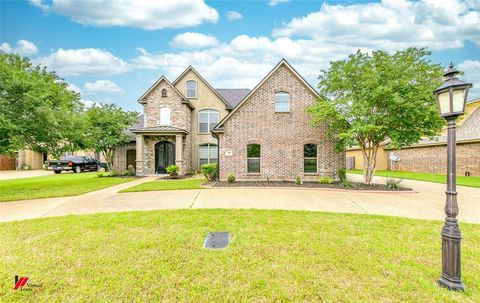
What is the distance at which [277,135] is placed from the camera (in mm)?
13531

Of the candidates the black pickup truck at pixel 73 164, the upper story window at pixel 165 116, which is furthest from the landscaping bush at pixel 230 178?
the black pickup truck at pixel 73 164

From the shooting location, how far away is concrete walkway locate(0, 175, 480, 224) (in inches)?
273

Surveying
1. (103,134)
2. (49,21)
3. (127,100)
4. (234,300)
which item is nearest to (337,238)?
(234,300)

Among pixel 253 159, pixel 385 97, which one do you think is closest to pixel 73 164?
pixel 253 159

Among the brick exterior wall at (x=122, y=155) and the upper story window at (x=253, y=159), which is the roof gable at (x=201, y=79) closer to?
the brick exterior wall at (x=122, y=155)

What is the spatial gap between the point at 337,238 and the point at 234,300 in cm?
281

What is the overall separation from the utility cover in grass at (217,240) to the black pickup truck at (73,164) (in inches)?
944

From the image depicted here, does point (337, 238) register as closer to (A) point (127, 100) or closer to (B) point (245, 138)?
(B) point (245, 138)

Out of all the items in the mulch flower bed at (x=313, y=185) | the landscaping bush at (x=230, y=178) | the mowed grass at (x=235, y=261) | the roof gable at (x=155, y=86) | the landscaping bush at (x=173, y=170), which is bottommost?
the mowed grass at (x=235, y=261)

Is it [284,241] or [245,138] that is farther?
[245,138]

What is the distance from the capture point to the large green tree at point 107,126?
61.9 feet

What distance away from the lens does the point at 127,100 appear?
23.1 meters

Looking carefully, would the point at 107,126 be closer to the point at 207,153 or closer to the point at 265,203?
the point at 207,153

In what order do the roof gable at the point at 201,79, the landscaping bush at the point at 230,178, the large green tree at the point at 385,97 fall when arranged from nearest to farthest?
the large green tree at the point at 385,97, the landscaping bush at the point at 230,178, the roof gable at the point at 201,79
